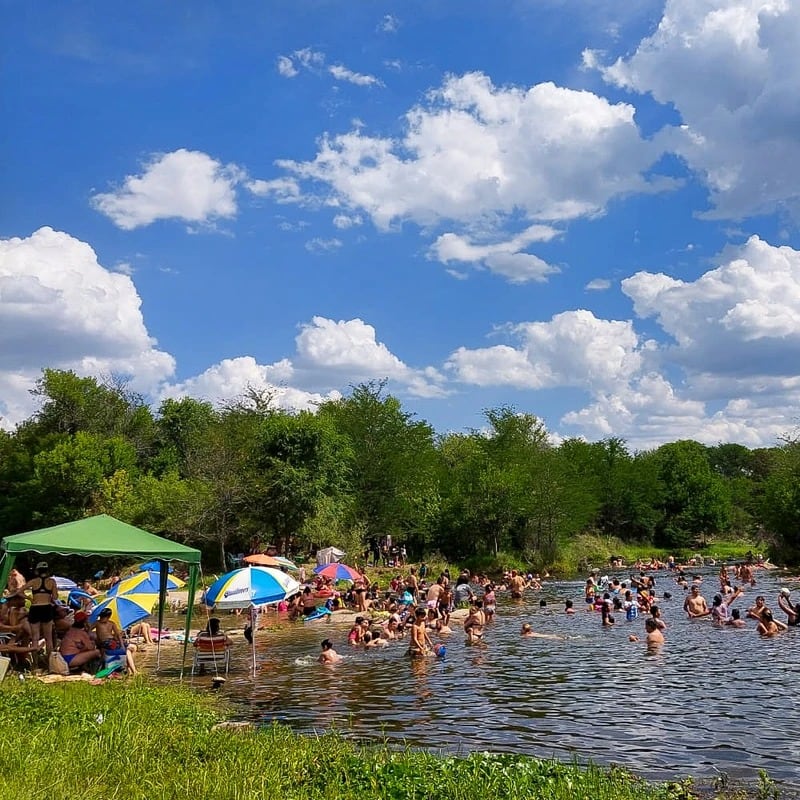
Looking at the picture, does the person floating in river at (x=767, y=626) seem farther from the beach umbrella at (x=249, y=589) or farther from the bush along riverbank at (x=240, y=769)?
the bush along riverbank at (x=240, y=769)

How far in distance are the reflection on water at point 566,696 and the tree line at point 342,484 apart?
2196 cm

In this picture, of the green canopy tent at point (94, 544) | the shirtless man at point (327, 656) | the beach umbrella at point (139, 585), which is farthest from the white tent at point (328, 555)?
the green canopy tent at point (94, 544)

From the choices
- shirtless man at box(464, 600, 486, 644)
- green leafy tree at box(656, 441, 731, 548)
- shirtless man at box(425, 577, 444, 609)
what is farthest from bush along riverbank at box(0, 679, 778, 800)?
green leafy tree at box(656, 441, 731, 548)

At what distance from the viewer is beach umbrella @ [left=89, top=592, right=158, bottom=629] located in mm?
18750

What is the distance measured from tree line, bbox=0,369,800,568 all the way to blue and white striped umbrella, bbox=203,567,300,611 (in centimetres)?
2746

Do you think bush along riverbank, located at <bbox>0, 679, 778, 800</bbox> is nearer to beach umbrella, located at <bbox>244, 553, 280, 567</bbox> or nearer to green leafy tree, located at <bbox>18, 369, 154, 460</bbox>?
beach umbrella, located at <bbox>244, 553, 280, 567</bbox>

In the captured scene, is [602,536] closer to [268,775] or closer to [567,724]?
[567,724]

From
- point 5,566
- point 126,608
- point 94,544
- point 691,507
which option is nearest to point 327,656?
point 126,608

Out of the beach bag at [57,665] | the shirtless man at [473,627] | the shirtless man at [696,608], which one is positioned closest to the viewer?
the beach bag at [57,665]

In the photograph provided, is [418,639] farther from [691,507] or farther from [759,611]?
[691,507]

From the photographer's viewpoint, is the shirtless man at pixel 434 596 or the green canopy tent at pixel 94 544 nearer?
the green canopy tent at pixel 94 544

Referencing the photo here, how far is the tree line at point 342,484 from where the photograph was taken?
46.5 meters

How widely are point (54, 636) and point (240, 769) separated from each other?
10.7 m

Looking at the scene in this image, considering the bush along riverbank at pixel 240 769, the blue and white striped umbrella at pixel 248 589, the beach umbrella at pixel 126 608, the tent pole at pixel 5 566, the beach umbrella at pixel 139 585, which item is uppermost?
the tent pole at pixel 5 566
